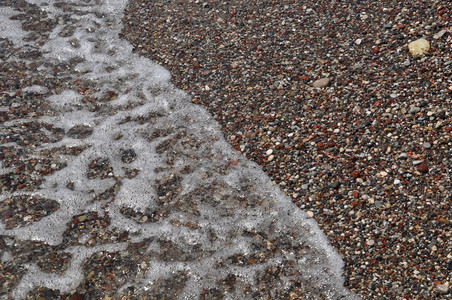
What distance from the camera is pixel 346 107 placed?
184 inches

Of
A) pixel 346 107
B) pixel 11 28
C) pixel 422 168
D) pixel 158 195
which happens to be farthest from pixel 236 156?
pixel 11 28

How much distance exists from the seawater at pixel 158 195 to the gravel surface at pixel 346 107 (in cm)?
19

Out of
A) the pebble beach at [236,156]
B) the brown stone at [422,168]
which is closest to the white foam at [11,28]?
the pebble beach at [236,156]

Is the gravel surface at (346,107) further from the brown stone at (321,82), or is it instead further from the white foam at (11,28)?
the white foam at (11,28)

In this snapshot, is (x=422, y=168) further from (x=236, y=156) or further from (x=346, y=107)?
(x=236, y=156)

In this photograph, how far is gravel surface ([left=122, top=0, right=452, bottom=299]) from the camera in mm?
3625

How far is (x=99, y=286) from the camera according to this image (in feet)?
12.3

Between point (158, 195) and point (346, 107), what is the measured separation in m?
2.01

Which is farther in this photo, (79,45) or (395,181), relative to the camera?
(79,45)

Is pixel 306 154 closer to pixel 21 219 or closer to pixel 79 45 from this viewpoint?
pixel 21 219

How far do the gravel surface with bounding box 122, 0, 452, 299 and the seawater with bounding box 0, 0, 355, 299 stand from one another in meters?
0.19

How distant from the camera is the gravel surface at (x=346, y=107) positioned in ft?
11.9

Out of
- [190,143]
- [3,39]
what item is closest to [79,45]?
[3,39]

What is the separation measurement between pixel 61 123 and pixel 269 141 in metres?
2.37
